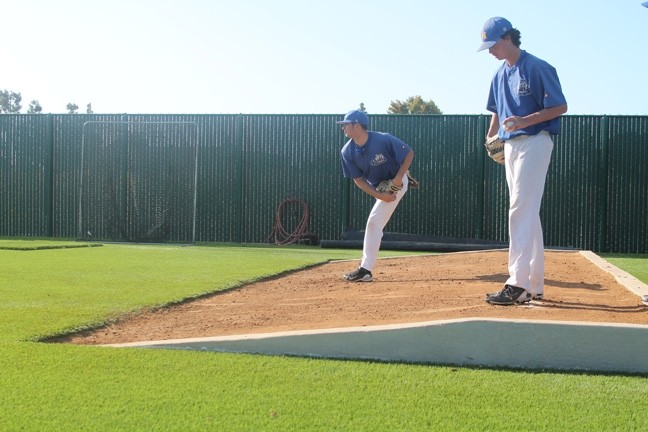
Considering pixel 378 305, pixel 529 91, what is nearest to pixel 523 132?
pixel 529 91

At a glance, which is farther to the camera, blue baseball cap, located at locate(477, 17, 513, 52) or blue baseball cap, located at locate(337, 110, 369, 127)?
blue baseball cap, located at locate(337, 110, 369, 127)

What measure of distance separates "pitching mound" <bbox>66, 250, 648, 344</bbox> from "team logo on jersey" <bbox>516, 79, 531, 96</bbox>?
1529 mm

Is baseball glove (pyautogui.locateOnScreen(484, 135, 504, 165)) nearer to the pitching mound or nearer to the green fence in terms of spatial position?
the pitching mound

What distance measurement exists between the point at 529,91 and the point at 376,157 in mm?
2662

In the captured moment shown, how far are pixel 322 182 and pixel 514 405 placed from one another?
16.4 meters

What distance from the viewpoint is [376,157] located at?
8.26 metres

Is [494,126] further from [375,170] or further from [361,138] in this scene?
[375,170]

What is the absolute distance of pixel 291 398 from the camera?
356 centimetres

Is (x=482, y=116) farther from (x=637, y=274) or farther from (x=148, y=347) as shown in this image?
(x=148, y=347)

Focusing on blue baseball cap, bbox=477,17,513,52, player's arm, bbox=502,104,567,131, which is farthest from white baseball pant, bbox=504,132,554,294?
blue baseball cap, bbox=477,17,513,52

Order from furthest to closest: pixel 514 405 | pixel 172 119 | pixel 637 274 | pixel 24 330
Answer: pixel 172 119 → pixel 637 274 → pixel 24 330 → pixel 514 405

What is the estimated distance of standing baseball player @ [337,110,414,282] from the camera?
820cm

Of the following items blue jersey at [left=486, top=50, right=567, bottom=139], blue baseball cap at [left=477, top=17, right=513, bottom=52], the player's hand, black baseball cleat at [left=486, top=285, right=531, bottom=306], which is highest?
blue baseball cap at [left=477, top=17, right=513, bottom=52]

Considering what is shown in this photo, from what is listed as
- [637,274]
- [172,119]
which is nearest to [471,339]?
[637,274]
